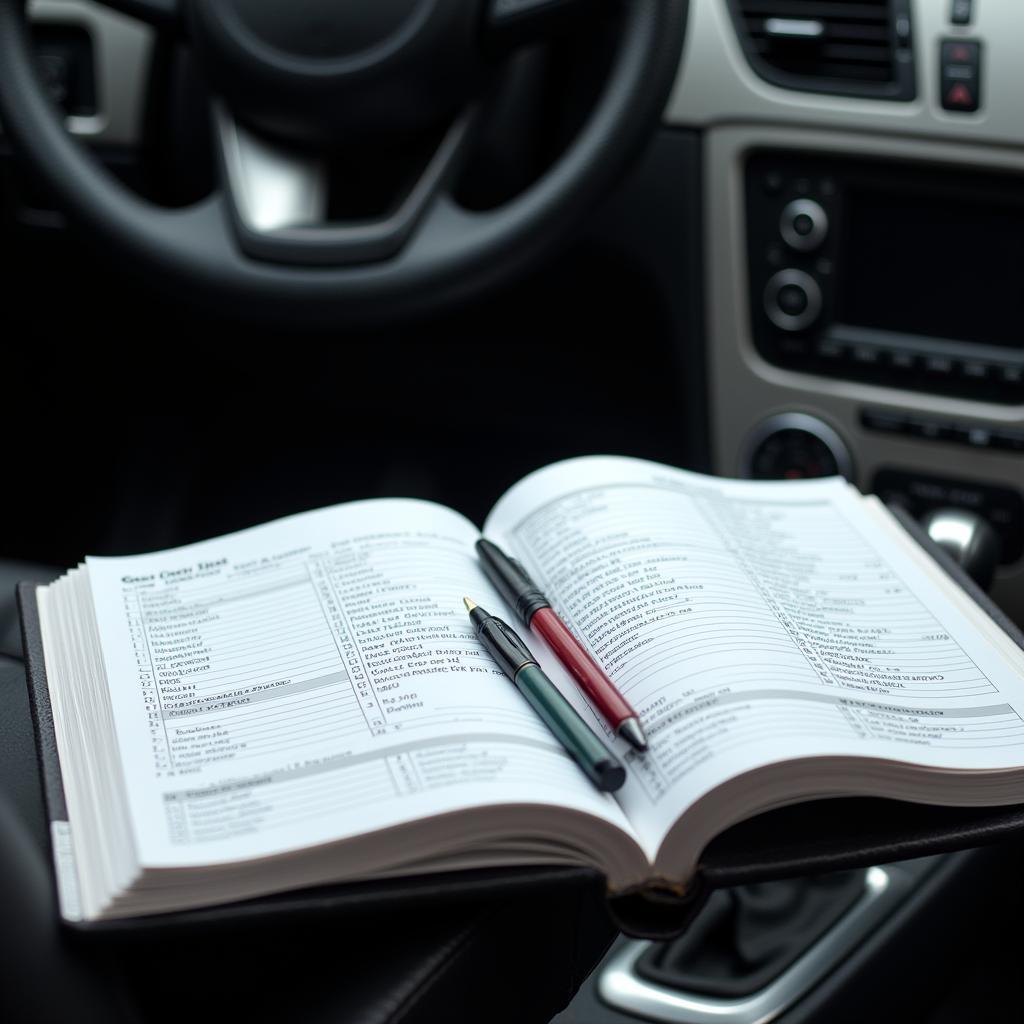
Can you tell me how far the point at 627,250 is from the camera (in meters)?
1.02

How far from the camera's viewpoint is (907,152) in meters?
0.90

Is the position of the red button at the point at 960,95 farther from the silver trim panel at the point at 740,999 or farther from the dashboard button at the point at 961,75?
the silver trim panel at the point at 740,999

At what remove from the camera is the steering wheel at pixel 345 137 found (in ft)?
2.68

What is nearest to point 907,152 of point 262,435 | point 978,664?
point 978,664

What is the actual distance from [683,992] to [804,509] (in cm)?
30

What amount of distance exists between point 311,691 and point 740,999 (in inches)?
15.2

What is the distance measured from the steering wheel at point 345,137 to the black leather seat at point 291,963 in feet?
1.40

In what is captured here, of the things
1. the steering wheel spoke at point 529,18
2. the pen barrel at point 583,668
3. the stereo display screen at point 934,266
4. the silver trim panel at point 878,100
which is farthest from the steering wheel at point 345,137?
the pen barrel at point 583,668

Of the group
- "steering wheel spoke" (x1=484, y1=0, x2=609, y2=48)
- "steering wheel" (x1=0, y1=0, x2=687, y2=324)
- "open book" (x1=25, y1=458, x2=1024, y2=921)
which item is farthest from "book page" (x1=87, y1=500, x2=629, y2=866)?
"steering wheel spoke" (x1=484, y1=0, x2=609, y2=48)

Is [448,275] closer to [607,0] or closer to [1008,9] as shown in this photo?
[607,0]

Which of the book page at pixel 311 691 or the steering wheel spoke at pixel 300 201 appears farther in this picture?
the steering wheel spoke at pixel 300 201

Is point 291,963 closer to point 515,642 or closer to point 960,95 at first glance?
point 515,642

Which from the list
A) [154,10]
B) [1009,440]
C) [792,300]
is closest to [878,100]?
[792,300]

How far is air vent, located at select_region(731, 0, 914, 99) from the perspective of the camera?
2.87 ft
